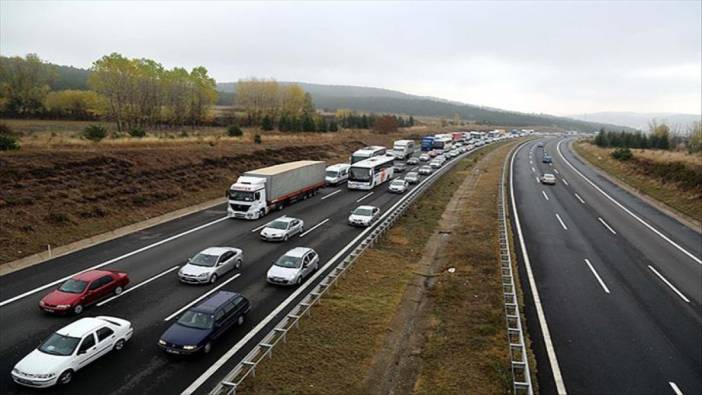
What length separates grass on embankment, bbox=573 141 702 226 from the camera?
137ft

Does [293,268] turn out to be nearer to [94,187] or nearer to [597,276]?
[597,276]

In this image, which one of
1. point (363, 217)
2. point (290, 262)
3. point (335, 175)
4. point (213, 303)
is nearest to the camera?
point (213, 303)

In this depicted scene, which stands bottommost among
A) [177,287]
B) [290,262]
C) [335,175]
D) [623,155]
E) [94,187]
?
[177,287]

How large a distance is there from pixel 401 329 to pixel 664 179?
158 feet

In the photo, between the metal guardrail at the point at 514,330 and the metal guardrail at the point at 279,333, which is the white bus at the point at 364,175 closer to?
the metal guardrail at the point at 279,333

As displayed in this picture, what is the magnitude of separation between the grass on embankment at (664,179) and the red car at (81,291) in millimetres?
45034

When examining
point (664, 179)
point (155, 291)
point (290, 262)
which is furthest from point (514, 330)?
point (664, 179)

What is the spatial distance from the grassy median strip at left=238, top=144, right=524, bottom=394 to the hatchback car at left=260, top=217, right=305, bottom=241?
631cm

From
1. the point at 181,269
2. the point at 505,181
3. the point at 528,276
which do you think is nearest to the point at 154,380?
the point at 181,269

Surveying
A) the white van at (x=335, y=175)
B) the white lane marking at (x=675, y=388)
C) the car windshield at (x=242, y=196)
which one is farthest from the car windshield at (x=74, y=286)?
the white van at (x=335, y=175)

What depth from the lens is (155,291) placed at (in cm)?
2180

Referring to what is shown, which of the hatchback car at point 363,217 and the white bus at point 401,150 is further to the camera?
the white bus at point 401,150

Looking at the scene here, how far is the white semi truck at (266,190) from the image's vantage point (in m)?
35.7

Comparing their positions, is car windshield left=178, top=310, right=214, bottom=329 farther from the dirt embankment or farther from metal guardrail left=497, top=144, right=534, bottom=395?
the dirt embankment
